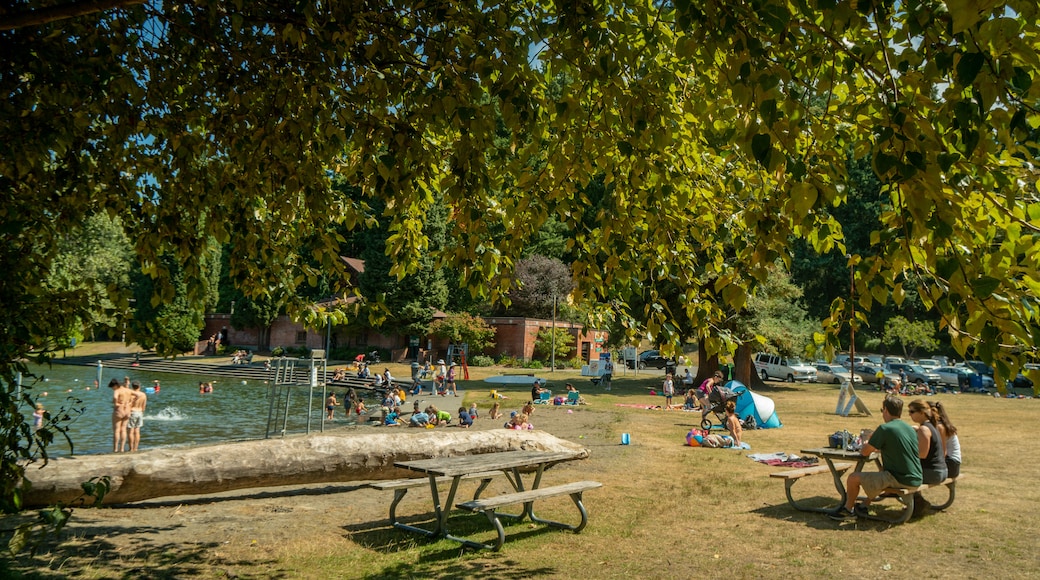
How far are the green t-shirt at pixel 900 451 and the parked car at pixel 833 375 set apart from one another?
37.3m

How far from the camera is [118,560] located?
682cm

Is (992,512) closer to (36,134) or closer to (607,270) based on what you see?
(607,270)

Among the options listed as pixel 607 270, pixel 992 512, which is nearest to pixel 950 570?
pixel 992 512

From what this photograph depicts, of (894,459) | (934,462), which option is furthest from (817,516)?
(934,462)

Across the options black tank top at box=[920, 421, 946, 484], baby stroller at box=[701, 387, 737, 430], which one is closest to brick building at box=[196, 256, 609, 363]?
baby stroller at box=[701, 387, 737, 430]

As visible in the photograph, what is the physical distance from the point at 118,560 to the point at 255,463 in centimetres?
319

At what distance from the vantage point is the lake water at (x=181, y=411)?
19.9m

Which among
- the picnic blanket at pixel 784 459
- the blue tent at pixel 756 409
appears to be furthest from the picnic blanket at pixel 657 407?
the picnic blanket at pixel 784 459

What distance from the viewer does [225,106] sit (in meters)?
6.70

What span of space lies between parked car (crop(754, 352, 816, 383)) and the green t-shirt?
119 ft

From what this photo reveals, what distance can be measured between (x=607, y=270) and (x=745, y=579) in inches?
124

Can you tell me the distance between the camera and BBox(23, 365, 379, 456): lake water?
19938 millimetres

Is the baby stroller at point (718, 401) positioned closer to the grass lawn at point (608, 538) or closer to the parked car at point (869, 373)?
the grass lawn at point (608, 538)

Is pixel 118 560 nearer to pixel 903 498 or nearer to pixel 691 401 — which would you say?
pixel 903 498
